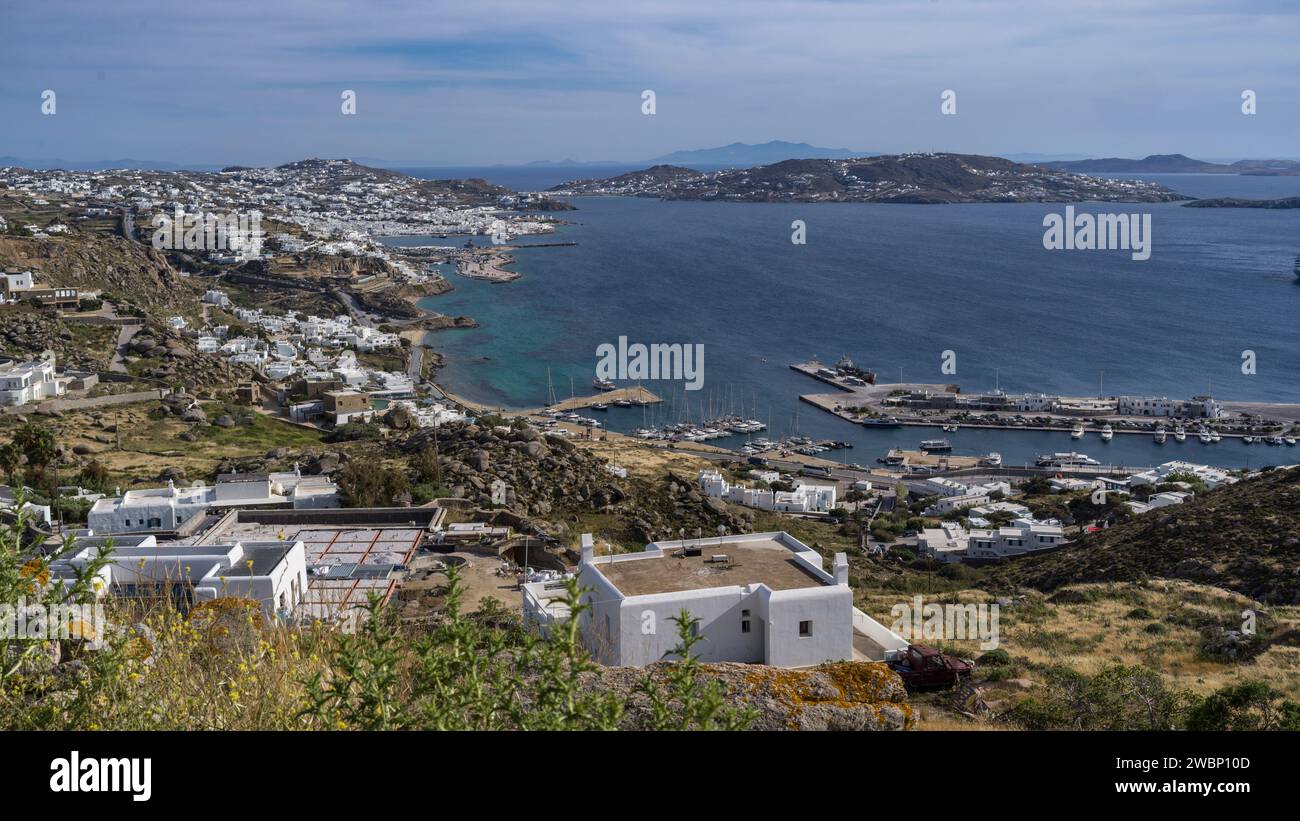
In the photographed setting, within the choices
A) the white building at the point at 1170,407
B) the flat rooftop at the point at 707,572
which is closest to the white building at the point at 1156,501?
the white building at the point at 1170,407

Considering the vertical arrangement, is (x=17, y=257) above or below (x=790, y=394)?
above

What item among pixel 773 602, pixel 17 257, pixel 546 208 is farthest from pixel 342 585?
pixel 546 208

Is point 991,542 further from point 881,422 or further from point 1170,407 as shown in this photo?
point 1170,407

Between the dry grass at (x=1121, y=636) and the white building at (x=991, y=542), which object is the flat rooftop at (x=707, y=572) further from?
the white building at (x=991, y=542)

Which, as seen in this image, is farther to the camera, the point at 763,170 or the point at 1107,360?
the point at 763,170

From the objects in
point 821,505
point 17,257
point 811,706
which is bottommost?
point 821,505

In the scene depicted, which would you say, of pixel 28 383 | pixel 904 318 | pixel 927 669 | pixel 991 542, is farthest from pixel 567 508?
pixel 904 318

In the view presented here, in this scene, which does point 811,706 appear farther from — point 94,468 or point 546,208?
point 546,208
